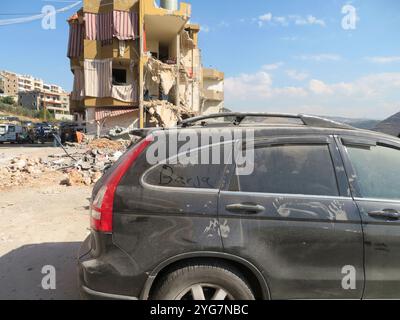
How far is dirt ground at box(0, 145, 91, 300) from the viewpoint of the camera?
11.6ft

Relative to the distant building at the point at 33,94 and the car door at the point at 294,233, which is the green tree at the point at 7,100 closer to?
the distant building at the point at 33,94

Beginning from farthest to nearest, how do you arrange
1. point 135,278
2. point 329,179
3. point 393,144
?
point 393,144 → point 329,179 → point 135,278

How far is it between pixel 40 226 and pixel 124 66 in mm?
23639

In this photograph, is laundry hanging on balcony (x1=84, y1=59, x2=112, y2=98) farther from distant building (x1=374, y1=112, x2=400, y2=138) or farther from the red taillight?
the red taillight

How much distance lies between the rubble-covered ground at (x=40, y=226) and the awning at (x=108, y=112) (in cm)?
1521

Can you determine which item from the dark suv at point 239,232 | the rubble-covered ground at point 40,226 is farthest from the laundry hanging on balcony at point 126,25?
the dark suv at point 239,232

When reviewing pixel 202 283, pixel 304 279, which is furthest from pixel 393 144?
pixel 202 283

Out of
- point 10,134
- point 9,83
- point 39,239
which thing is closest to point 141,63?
point 10,134

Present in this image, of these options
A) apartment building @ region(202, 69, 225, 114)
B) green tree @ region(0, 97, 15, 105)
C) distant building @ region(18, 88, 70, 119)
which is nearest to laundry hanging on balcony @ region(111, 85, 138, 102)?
apartment building @ region(202, 69, 225, 114)

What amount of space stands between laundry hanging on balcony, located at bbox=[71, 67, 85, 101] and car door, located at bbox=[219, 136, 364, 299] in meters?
25.8

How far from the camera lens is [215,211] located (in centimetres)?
233

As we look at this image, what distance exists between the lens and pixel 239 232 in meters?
2.32

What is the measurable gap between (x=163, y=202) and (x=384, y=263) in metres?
1.67
